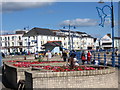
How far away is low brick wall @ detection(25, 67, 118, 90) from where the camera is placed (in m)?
8.36

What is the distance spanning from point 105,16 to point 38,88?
16384 millimetres

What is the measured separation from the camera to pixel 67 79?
28.1ft

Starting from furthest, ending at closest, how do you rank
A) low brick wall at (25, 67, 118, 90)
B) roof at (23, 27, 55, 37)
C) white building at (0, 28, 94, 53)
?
roof at (23, 27, 55, 37) < white building at (0, 28, 94, 53) < low brick wall at (25, 67, 118, 90)

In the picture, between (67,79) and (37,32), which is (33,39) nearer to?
(37,32)

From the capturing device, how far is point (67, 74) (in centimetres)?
854

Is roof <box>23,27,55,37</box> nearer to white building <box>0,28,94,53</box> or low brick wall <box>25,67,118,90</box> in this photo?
white building <box>0,28,94,53</box>

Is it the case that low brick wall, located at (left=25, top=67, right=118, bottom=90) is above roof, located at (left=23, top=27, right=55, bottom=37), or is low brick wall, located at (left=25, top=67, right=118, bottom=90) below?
below

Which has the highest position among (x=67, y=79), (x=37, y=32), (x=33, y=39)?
(x=37, y=32)

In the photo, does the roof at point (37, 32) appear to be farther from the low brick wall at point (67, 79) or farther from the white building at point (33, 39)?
the low brick wall at point (67, 79)

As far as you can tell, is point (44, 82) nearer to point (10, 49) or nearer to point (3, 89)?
point (3, 89)

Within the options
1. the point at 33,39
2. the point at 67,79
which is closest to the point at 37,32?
the point at 33,39

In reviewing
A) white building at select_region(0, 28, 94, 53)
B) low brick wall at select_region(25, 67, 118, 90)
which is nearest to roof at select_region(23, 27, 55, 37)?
white building at select_region(0, 28, 94, 53)

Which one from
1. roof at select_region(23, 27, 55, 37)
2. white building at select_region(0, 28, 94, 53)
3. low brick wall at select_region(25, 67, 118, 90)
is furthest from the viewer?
roof at select_region(23, 27, 55, 37)

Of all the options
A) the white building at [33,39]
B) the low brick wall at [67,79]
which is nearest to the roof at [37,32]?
the white building at [33,39]
